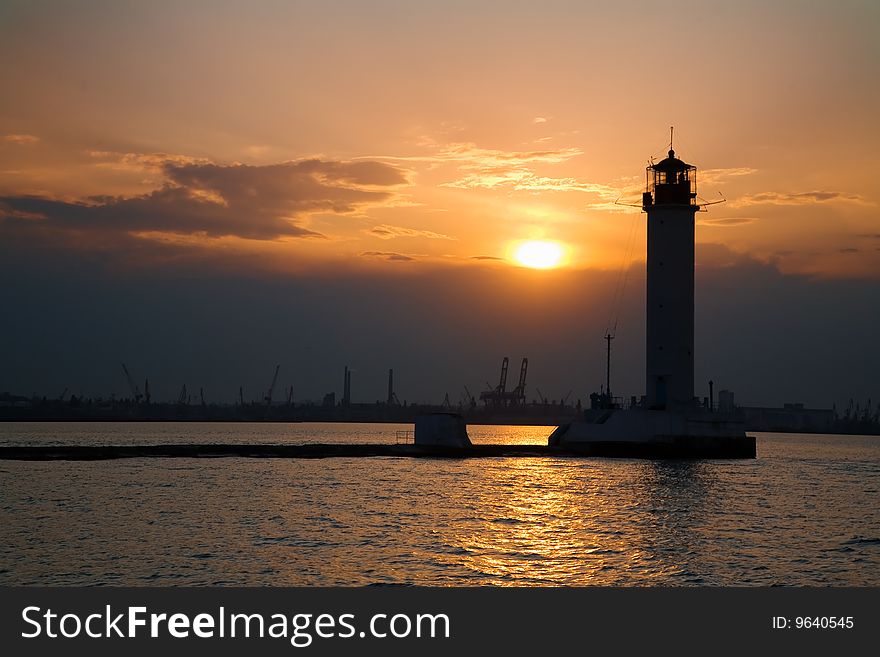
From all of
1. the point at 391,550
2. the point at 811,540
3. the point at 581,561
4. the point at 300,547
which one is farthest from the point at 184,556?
the point at 811,540

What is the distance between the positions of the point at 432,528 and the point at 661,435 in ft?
127

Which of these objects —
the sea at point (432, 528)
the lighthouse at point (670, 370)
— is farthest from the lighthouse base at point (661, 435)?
the sea at point (432, 528)

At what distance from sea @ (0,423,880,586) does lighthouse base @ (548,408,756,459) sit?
17.9 ft

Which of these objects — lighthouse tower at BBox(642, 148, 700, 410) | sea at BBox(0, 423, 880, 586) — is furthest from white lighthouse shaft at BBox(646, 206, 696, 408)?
sea at BBox(0, 423, 880, 586)

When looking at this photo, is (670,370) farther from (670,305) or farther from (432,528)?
(432,528)

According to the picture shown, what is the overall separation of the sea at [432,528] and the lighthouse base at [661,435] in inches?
215

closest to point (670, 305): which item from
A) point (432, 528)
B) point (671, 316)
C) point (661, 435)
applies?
point (671, 316)

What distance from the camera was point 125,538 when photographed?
34375mm

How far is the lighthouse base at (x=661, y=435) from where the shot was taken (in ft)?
238

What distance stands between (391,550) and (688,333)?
151 ft

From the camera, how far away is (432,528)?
3762 cm

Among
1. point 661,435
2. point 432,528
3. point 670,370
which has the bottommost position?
point 432,528

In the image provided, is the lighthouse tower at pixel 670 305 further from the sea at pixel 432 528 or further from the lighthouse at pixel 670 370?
the sea at pixel 432 528
